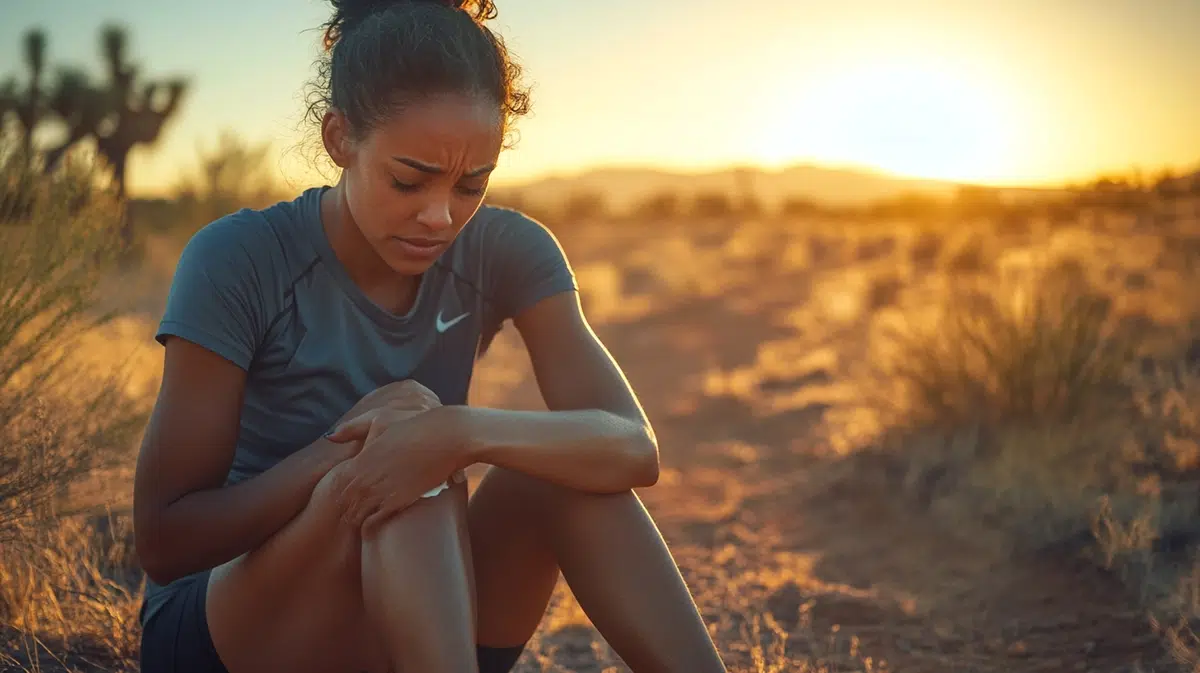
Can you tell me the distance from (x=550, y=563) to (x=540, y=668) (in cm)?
95

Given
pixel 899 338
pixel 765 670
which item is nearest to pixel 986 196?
pixel 899 338

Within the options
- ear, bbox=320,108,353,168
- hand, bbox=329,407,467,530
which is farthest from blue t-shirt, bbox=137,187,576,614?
hand, bbox=329,407,467,530

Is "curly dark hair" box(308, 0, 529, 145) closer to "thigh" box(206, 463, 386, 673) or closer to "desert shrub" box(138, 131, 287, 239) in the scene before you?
"thigh" box(206, 463, 386, 673)

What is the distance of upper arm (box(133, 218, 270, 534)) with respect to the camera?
82.1 inches

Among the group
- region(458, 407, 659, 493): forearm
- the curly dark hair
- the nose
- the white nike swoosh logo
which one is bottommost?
region(458, 407, 659, 493): forearm

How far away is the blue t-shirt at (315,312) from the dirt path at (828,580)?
1168 millimetres

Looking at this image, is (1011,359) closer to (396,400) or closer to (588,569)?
(588,569)

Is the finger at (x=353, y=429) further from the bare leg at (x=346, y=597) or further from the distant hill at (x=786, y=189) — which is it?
the distant hill at (x=786, y=189)

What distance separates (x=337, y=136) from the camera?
7.72 feet

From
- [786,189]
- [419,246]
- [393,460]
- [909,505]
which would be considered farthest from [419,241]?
[786,189]

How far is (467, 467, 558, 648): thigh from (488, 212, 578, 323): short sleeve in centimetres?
43

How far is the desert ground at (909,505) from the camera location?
3369 millimetres

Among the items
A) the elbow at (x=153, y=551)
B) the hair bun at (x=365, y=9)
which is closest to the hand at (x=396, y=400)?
the elbow at (x=153, y=551)

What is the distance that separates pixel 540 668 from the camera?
3256mm
